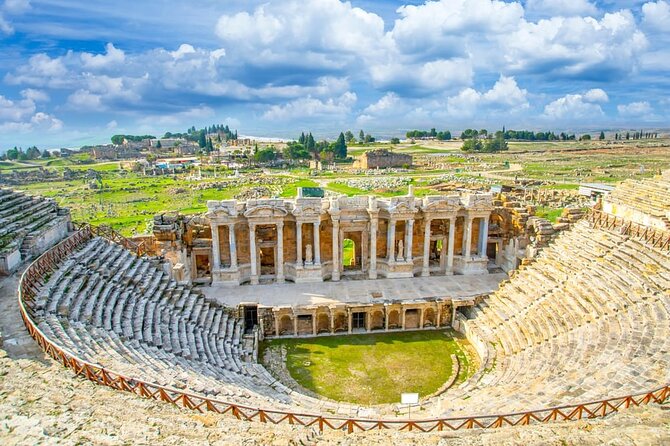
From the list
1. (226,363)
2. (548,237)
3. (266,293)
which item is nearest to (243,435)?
(226,363)

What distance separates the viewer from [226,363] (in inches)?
752

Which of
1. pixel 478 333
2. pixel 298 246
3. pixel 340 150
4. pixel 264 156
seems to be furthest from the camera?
pixel 340 150

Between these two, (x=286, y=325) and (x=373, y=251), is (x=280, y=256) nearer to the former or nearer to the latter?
(x=286, y=325)

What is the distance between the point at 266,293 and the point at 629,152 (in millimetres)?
161363

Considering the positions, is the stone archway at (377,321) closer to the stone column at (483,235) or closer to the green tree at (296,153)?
the stone column at (483,235)

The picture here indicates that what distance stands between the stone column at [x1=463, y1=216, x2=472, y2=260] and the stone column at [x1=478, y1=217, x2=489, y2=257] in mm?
947

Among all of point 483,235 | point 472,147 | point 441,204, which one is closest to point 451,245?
point 483,235

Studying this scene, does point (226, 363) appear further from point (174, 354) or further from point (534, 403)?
point (534, 403)

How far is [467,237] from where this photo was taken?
1180 inches

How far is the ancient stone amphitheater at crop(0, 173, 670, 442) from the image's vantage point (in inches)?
451

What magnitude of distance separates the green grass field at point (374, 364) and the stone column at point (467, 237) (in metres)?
6.91

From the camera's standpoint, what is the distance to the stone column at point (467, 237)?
29.8 meters

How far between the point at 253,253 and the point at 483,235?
49.2 feet

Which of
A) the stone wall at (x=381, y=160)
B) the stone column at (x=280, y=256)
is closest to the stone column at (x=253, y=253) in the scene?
the stone column at (x=280, y=256)
